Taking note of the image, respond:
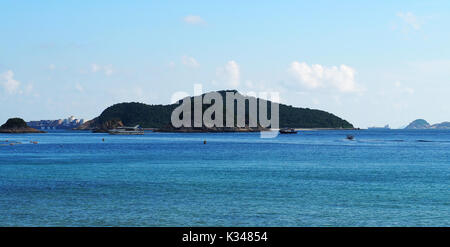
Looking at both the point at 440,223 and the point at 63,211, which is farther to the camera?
the point at 63,211

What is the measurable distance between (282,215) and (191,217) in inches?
244

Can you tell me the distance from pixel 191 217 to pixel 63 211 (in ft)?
31.1

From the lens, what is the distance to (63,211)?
32.1m

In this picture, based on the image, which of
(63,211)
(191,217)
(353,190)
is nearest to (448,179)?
(353,190)

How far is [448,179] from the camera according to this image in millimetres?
55625

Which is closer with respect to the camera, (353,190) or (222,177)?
(353,190)

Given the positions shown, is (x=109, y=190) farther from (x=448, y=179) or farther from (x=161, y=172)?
(x=448, y=179)

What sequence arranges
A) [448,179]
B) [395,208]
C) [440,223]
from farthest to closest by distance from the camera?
1. [448,179]
2. [395,208]
3. [440,223]

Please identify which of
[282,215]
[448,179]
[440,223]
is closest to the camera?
[440,223]
